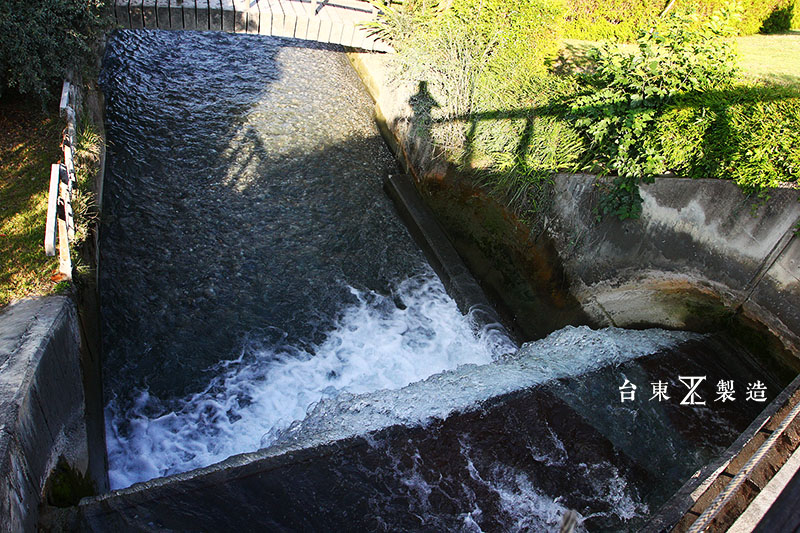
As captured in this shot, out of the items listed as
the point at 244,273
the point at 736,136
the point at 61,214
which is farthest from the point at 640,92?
the point at 61,214

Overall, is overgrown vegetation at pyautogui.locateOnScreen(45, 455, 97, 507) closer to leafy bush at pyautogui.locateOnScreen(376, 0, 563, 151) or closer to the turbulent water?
the turbulent water

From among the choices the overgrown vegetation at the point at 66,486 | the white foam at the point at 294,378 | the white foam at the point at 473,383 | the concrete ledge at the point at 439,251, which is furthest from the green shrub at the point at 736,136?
the overgrown vegetation at the point at 66,486

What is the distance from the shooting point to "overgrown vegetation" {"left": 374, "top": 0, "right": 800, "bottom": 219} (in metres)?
5.33

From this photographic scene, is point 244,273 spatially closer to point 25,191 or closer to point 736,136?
point 25,191

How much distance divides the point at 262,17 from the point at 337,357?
6.13 m

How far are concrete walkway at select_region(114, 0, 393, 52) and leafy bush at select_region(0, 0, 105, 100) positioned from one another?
1064mm

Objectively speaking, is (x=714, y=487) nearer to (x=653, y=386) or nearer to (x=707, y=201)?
(x=653, y=386)

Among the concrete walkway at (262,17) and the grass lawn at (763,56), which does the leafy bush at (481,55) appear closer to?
the grass lawn at (763,56)

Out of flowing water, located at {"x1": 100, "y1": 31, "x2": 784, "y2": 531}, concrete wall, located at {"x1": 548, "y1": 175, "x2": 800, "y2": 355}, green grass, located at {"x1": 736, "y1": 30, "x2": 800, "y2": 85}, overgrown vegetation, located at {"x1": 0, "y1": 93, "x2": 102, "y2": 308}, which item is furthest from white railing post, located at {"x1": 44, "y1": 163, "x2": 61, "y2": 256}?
green grass, located at {"x1": 736, "y1": 30, "x2": 800, "y2": 85}

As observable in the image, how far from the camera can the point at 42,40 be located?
6.29m

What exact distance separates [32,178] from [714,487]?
6891 mm

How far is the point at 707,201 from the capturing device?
5.12 metres

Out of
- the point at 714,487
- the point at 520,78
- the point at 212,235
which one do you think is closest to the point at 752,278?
the point at 714,487

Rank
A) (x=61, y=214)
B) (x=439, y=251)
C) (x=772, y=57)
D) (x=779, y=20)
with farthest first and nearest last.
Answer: (x=779, y=20) < (x=772, y=57) < (x=439, y=251) < (x=61, y=214)
